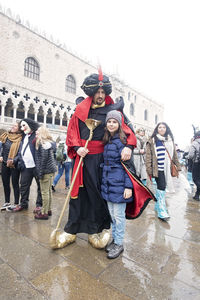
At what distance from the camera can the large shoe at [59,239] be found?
223 cm

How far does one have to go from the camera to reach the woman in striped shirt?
3.57 meters

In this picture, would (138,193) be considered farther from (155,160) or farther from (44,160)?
(44,160)

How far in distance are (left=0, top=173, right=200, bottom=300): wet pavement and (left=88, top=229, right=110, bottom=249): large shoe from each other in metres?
0.07

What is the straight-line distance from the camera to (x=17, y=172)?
12.8 feet

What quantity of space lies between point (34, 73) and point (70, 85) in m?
5.35

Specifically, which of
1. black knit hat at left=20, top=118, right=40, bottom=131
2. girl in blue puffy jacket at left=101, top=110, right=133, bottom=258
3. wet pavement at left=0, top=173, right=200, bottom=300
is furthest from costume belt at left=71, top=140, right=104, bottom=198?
black knit hat at left=20, top=118, right=40, bottom=131

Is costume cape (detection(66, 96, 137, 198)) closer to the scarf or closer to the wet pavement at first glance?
the wet pavement

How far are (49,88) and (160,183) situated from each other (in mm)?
21073

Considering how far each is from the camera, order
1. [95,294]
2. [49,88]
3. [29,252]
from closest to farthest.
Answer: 1. [95,294]
2. [29,252]
3. [49,88]

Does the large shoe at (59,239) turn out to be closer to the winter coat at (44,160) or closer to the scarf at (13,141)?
the winter coat at (44,160)

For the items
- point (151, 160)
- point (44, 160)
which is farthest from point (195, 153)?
point (44, 160)

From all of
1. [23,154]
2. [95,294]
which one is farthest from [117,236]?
[23,154]

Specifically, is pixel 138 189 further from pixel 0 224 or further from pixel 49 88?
pixel 49 88

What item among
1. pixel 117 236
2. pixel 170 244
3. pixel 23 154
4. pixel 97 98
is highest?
pixel 97 98
